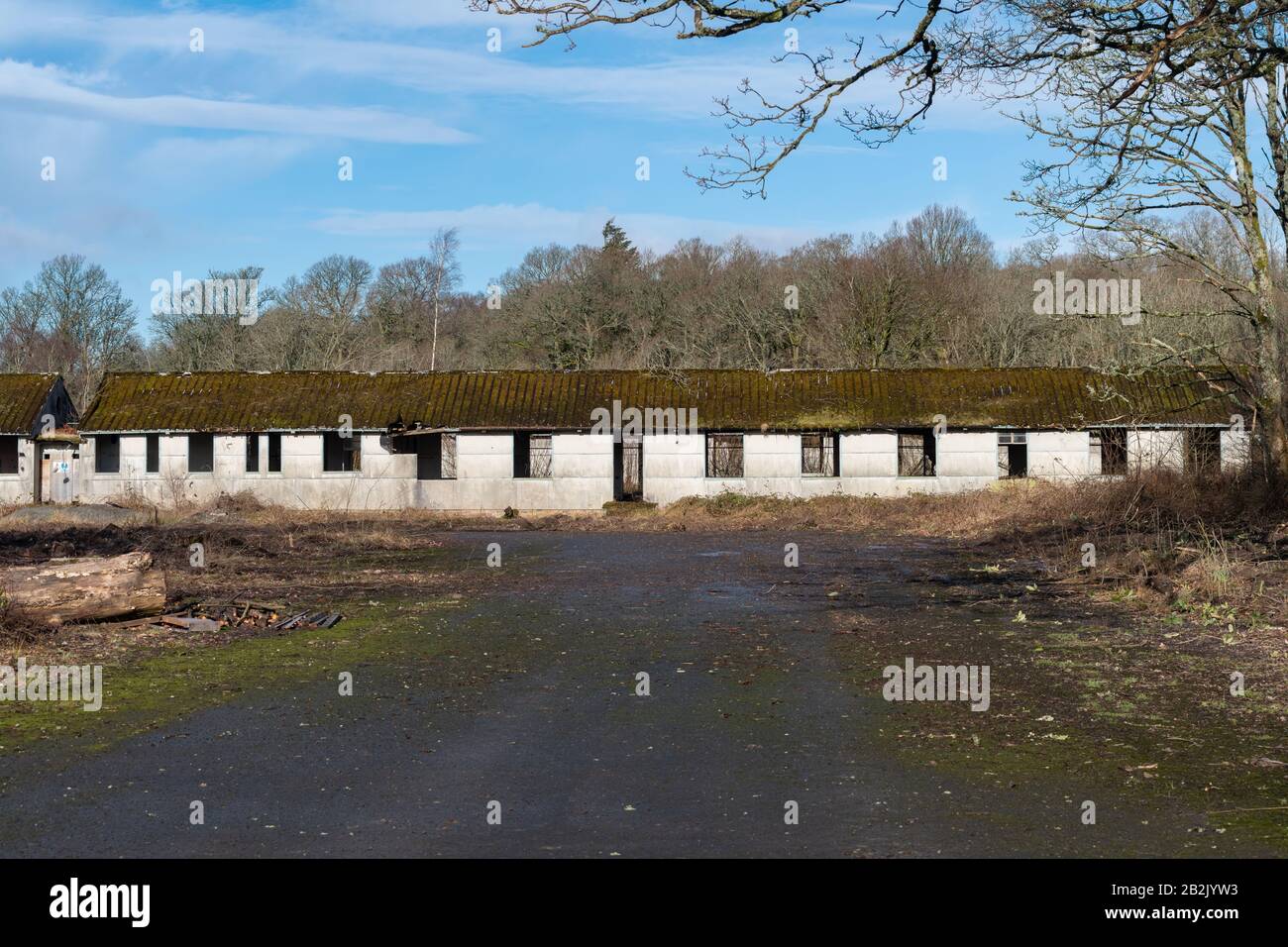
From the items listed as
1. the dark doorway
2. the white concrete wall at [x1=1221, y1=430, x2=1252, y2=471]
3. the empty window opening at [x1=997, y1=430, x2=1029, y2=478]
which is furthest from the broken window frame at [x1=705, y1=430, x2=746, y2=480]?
the white concrete wall at [x1=1221, y1=430, x2=1252, y2=471]

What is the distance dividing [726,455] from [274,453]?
16.4 meters

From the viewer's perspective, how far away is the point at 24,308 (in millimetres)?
72562

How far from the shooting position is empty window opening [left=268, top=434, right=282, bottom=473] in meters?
40.2

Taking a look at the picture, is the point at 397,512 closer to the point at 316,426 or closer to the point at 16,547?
the point at 316,426

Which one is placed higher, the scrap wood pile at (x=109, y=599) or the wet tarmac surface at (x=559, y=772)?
the scrap wood pile at (x=109, y=599)

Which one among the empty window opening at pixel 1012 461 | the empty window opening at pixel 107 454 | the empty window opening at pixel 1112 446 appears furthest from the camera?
the empty window opening at pixel 1012 461

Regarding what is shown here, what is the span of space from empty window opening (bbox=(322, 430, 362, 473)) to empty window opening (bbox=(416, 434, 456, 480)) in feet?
8.25

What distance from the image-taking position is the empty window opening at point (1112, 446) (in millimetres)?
39156

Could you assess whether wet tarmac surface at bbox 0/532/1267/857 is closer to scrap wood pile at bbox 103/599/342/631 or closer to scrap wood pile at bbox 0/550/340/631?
scrap wood pile at bbox 103/599/342/631

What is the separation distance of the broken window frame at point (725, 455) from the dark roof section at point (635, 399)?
1182 millimetres

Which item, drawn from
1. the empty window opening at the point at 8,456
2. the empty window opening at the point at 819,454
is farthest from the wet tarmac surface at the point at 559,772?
the empty window opening at the point at 8,456

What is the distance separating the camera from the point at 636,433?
41062 millimetres

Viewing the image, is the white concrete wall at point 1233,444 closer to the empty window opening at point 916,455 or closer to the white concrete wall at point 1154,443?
the white concrete wall at point 1154,443
